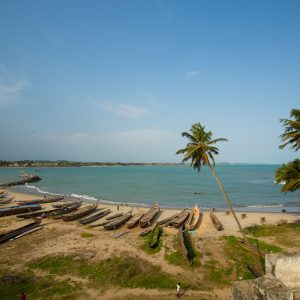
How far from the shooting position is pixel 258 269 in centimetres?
1720

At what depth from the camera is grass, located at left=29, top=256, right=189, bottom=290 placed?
1580 cm

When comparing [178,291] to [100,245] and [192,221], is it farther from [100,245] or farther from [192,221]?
[192,221]

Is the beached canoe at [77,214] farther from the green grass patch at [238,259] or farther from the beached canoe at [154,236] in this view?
the green grass patch at [238,259]

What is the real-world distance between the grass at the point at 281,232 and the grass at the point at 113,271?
1239 centimetres

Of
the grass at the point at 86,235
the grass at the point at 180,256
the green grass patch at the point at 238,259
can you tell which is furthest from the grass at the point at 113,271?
the grass at the point at 86,235

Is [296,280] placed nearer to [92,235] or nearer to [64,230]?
[92,235]

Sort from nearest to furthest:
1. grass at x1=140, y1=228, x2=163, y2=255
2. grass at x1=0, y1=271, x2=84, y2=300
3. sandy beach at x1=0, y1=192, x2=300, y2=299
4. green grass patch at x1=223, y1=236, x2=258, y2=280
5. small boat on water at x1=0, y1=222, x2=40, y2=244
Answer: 1. grass at x1=0, y1=271, x2=84, y2=300
2. sandy beach at x1=0, y1=192, x2=300, y2=299
3. green grass patch at x1=223, y1=236, x2=258, y2=280
4. grass at x1=140, y1=228, x2=163, y2=255
5. small boat on water at x1=0, y1=222, x2=40, y2=244

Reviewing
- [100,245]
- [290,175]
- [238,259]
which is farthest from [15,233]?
[290,175]

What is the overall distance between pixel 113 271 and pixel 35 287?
481 centimetres

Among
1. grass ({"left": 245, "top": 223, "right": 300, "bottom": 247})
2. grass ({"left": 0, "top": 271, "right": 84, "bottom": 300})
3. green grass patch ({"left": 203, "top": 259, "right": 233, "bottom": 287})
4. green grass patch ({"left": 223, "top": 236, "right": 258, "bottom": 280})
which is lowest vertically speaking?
grass ({"left": 0, "top": 271, "right": 84, "bottom": 300})

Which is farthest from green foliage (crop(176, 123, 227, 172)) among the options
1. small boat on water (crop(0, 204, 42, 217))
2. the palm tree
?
small boat on water (crop(0, 204, 42, 217))

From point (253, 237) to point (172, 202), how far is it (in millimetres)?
26622

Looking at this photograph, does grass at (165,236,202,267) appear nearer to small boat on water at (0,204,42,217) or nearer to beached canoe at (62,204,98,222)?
beached canoe at (62,204,98,222)

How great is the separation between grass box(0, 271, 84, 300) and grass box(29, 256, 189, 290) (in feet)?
3.68
